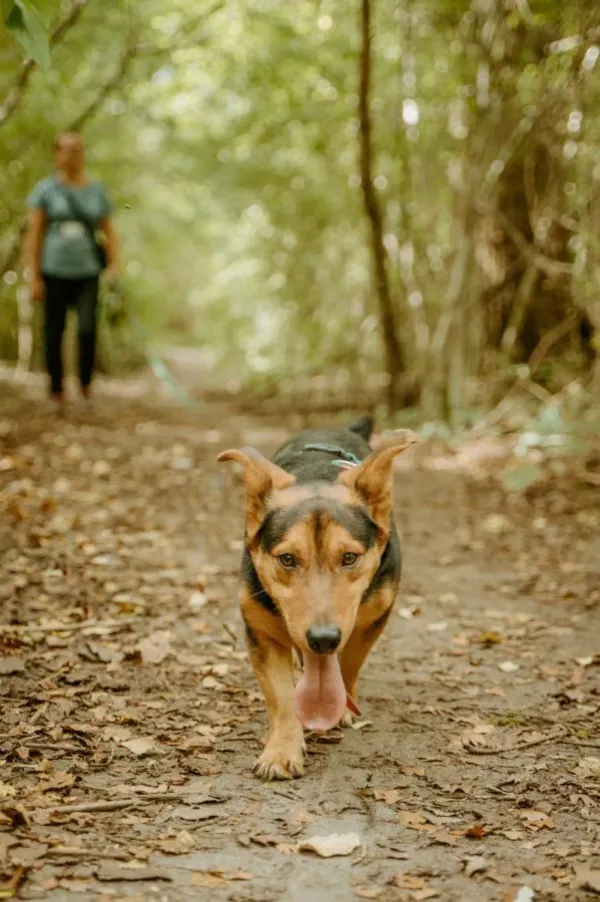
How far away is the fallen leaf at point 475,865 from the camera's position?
10.0 ft

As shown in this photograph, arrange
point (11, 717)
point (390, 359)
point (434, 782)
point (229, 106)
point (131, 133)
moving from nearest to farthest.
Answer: point (434, 782), point (11, 717), point (390, 359), point (229, 106), point (131, 133)

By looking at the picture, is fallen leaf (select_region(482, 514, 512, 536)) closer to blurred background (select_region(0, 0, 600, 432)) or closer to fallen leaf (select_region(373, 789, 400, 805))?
blurred background (select_region(0, 0, 600, 432))

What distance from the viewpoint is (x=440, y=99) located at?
11078 millimetres

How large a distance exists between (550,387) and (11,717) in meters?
8.40

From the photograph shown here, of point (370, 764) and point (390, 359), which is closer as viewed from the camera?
point (370, 764)

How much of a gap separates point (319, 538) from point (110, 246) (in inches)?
294

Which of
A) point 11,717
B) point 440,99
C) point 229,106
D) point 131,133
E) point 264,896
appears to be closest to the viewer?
point 264,896

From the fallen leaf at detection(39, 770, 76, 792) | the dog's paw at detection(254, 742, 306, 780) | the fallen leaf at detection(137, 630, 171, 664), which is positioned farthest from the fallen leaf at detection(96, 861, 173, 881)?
the fallen leaf at detection(137, 630, 171, 664)

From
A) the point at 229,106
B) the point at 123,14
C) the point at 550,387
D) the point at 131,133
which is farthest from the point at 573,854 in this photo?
the point at 131,133

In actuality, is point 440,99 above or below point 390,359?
above

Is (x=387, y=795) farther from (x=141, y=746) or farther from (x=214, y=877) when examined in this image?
(x=141, y=746)

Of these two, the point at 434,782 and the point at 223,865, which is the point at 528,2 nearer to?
the point at 434,782

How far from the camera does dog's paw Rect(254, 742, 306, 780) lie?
372 cm

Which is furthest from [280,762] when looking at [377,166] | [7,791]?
[377,166]
